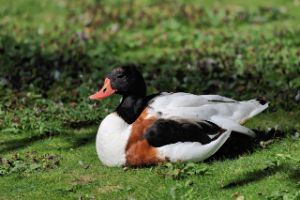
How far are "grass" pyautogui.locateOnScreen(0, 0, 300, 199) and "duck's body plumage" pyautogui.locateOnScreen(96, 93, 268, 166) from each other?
0.18 m

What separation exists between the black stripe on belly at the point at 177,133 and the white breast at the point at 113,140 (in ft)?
1.03

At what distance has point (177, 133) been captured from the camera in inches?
366

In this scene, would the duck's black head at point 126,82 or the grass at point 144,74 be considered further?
the duck's black head at point 126,82

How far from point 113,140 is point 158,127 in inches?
22.2

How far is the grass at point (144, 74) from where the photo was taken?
8.91 m

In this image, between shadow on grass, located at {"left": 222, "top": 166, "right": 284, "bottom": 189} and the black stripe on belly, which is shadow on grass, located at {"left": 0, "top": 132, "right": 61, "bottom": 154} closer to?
the black stripe on belly

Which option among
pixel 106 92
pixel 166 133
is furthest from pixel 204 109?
pixel 106 92

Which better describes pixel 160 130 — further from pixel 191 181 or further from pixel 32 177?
pixel 32 177

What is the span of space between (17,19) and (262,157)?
11030 mm

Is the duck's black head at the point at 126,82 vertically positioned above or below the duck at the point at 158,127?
above

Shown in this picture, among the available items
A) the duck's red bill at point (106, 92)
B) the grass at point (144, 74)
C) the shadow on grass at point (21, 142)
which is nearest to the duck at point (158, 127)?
the duck's red bill at point (106, 92)

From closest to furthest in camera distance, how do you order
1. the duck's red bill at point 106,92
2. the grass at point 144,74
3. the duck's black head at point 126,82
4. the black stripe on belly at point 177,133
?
the grass at point 144,74, the black stripe on belly at point 177,133, the duck's black head at point 126,82, the duck's red bill at point 106,92

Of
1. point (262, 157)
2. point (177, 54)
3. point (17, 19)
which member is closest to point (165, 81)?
point (177, 54)

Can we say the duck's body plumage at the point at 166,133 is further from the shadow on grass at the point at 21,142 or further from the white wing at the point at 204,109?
the shadow on grass at the point at 21,142
